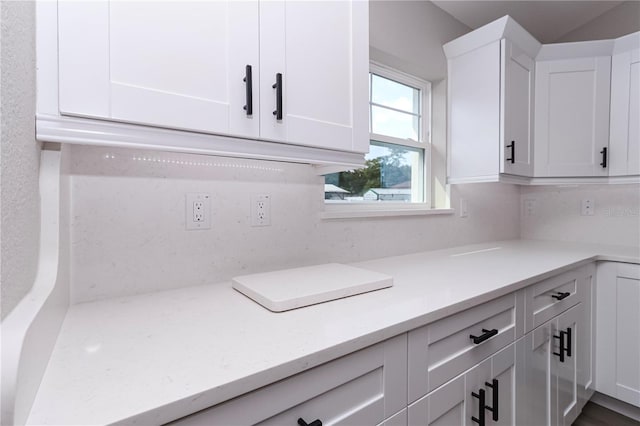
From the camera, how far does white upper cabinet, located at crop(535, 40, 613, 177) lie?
1985 millimetres

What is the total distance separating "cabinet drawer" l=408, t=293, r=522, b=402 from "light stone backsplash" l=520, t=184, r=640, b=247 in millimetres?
1661

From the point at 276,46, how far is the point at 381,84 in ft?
3.54

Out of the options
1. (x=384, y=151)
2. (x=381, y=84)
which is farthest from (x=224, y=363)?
(x=381, y=84)

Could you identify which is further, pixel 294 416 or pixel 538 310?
pixel 538 310

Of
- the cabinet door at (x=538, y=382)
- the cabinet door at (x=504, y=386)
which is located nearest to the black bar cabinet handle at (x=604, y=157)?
the cabinet door at (x=538, y=382)

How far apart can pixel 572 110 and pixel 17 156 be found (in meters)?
2.62

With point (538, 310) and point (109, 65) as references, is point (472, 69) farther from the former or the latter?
point (109, 65)

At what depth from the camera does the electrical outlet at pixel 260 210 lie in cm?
122

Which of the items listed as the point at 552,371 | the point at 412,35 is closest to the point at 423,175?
the point at 412,35

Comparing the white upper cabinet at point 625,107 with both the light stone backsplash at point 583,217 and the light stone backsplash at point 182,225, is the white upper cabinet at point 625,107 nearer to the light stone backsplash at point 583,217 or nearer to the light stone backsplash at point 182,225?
the light stone backsplash at point 583,217

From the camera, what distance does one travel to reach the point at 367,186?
1782 mm

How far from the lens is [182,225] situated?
3.53 feet

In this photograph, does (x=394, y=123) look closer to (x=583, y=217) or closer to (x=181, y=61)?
(x=181, y=61)

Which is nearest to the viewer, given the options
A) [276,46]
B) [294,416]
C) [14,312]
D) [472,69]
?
[14,312]
